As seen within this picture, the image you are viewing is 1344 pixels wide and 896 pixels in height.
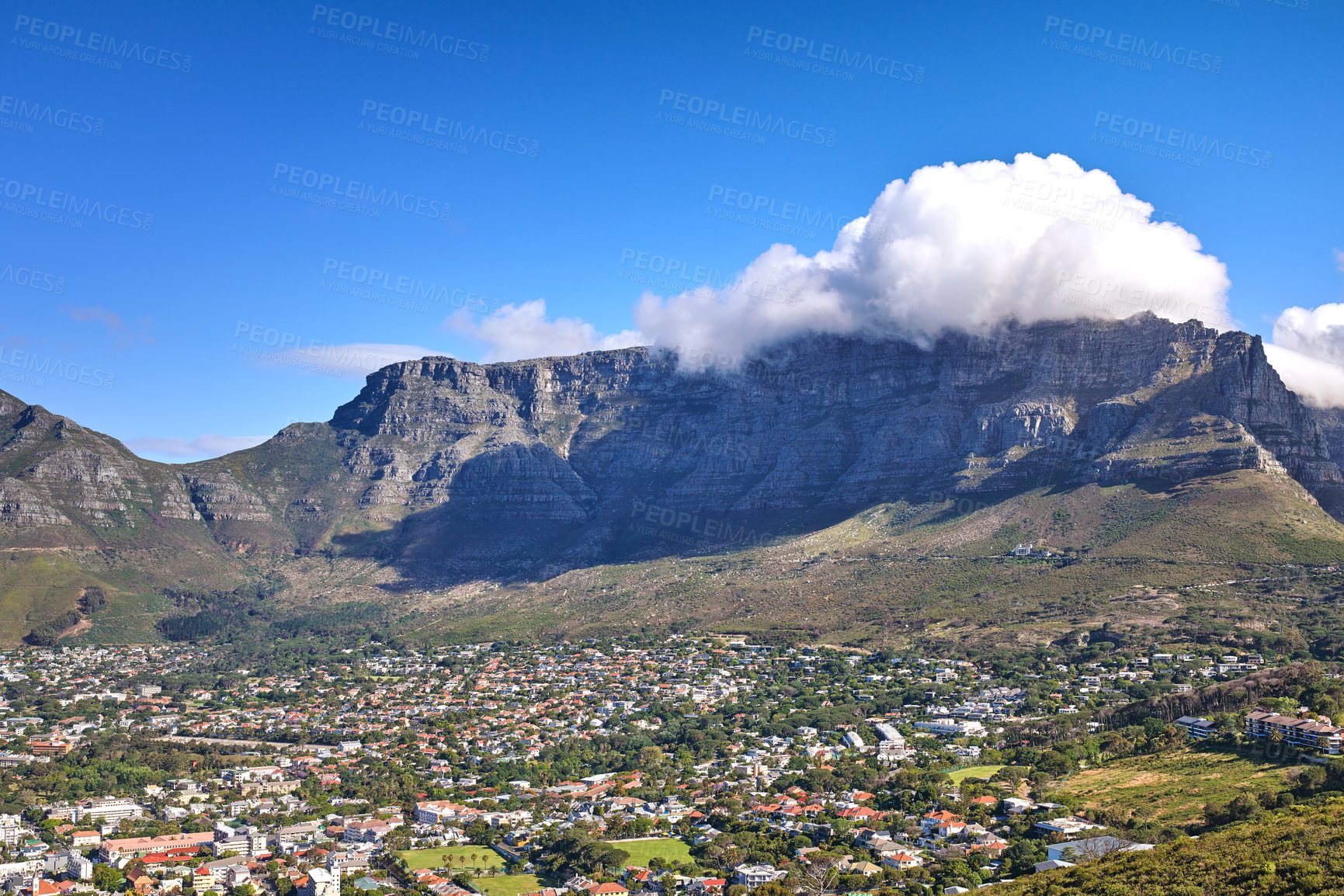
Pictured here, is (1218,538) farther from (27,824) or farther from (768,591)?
(27,824)

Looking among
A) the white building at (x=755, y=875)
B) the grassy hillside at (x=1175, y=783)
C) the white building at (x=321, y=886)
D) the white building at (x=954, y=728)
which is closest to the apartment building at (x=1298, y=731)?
the grassy hillside at (x=1175, y=783)

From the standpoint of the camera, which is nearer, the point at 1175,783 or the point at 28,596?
the point at 1175,783

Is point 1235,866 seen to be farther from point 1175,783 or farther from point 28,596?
point 28,596

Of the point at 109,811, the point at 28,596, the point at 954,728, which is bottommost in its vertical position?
the point at 109,811

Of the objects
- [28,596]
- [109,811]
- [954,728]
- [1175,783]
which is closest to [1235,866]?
[1175,783]

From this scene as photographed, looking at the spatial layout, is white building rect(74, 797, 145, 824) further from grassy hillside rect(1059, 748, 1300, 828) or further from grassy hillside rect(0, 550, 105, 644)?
grassy hillside rect(0, 550, 105, 644)

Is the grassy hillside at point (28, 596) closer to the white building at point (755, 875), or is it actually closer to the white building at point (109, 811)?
the white building at point (109, 811)

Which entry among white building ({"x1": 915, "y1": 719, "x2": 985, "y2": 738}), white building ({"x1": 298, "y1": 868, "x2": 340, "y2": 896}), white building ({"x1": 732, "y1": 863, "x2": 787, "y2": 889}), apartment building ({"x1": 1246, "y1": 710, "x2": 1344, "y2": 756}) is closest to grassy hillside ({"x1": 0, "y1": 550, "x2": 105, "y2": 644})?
white building ({"x1": 298, "y1": 868, "x2": 340, "y2": 896})

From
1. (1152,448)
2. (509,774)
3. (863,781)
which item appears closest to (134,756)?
(509,774)

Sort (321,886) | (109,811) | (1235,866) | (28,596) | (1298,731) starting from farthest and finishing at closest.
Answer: (28,596) < (109,811) < (1298,731) < (321,886) < (1235,866)
